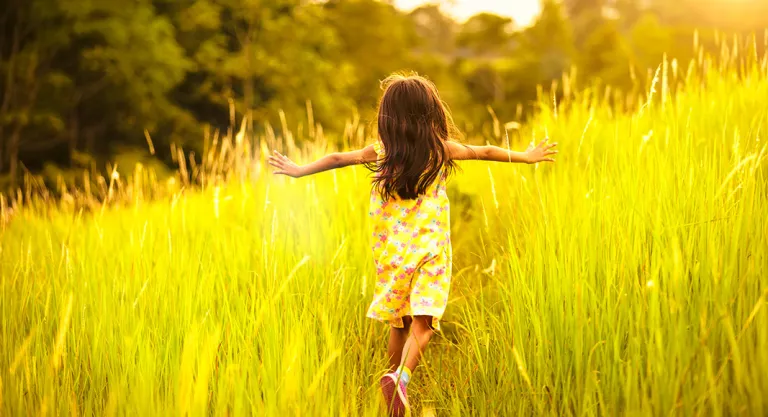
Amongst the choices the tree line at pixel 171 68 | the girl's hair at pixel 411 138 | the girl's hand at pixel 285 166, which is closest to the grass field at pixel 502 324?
the girl's hair at pixel 411 138

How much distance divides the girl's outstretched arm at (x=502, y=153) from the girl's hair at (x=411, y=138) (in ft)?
0.21

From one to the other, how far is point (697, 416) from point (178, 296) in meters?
2.32

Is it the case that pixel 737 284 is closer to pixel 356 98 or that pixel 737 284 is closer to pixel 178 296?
pixel 178 296

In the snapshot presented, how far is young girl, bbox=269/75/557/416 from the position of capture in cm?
295

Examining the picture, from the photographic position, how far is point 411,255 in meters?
2.97

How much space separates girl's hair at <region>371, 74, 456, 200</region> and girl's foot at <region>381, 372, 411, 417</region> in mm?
892

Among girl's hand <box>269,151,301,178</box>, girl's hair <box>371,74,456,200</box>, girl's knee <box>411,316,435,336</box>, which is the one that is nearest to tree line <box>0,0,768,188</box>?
girl's hand <box>269,151,301,178</box>

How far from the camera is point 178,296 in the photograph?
10.2 feet

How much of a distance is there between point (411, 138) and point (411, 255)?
0.59m

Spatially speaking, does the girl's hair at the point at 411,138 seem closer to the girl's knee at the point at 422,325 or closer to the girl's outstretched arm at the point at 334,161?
the girl's outstretched arm at the point at 334,161

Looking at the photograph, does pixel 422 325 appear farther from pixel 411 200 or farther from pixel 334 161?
pixel 334 161

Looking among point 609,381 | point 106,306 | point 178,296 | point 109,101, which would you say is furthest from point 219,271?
point 109,101

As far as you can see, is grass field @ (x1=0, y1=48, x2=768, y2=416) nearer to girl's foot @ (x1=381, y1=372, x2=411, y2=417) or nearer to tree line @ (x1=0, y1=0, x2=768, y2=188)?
girl's foot @ (x1=381, y1=372, x2=411, y2=417)

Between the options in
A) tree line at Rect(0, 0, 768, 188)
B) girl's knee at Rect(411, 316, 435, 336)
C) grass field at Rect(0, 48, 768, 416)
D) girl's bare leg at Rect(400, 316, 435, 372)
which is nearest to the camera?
grass field at Rect(0, 48, 768, 416)
